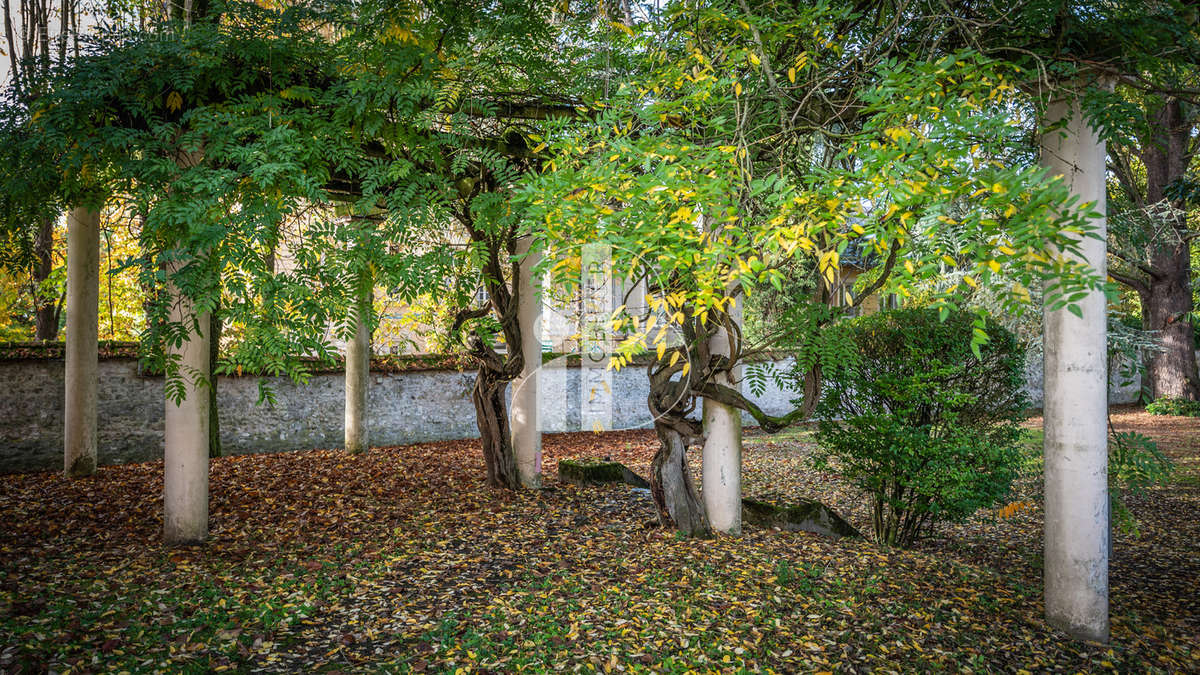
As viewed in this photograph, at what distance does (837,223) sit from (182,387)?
4597mm

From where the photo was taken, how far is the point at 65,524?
5.73 m

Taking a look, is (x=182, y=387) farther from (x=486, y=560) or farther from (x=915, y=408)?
(x=915, y=408)

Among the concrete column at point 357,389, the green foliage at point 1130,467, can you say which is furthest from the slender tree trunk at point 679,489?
the concrete column at point 357,389

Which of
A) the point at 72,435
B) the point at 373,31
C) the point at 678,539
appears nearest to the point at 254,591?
the point at 678,539

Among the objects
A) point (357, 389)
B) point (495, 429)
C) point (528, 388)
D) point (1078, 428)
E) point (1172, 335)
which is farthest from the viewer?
point (1172, 335)

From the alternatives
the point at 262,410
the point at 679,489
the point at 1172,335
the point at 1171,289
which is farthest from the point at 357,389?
the point at 1172,335

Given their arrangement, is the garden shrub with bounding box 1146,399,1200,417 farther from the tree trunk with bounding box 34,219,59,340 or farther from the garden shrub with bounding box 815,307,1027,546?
the tree trunk with bounding box 34,219,59,340

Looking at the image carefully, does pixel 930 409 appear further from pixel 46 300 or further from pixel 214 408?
pixel 46 300

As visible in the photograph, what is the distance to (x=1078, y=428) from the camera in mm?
3898

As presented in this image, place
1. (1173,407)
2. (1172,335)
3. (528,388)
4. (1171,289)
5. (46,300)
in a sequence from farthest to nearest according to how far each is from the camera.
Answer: (1172,335) < (1173,407) < (1171,289) < (46,300) < (528,388)

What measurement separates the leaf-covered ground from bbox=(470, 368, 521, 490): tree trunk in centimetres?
51

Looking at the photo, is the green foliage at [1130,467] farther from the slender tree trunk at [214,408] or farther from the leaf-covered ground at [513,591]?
the slender tree trunk at [214,408]

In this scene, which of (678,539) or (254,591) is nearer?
(254,591)

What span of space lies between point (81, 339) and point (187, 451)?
3.31 m
